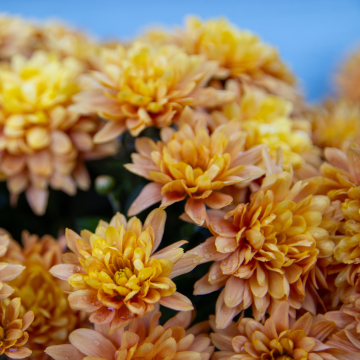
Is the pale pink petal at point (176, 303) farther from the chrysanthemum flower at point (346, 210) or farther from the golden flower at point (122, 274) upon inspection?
the chrysanthemum flower at point (346, 210)

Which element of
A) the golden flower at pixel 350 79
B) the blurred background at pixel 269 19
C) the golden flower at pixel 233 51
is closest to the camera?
the golden flower at pixel 233 51

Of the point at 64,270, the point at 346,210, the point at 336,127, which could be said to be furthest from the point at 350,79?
the point at 64,270

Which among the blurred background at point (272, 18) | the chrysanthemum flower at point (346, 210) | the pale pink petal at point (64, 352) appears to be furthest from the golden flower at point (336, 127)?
the blurred background at point (272, 18)

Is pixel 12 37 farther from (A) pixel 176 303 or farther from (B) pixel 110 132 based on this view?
(A) pixel 176 303

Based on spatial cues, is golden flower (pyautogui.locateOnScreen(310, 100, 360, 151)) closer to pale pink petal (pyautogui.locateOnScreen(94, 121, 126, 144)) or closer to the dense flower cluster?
the dense flower cluster

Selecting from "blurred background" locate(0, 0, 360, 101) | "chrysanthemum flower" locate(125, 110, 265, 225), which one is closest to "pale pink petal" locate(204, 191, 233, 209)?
"chrysanthemum flower" locate(125, 110, 265, 225)

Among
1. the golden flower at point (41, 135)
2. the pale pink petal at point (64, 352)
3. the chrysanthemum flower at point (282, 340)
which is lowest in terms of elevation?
the pale pink petal at point (64, 352)
